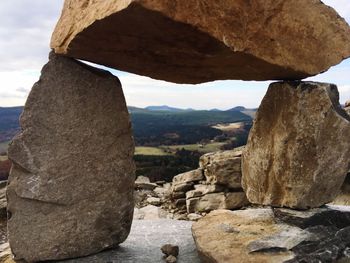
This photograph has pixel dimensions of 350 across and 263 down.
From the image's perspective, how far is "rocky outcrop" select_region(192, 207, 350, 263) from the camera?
734 centimetres

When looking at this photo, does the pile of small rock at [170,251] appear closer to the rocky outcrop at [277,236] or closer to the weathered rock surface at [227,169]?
the rocky outcrop at [277,236]

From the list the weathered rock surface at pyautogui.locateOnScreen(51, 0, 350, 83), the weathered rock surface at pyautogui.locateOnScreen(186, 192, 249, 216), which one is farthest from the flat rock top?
the weathered rock surface at pyautogui.locateOnScreen(186, 192, 249, 216)

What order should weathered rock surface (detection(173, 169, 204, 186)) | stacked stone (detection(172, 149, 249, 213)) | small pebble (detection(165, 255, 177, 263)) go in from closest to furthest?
small pebble (detection(165, 255, 177, 263))
stacked stone (detection(172, 149, 249, 213))
weathered rock surface (detection(173, 169, 204, 186))

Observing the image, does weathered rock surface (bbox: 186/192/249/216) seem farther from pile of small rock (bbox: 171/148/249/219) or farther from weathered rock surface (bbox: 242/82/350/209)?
weathered rock surface (bbox: 242/82/350/209)

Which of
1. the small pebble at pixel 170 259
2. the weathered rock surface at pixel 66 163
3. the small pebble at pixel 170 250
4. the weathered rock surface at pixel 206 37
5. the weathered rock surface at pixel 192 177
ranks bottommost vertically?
the weathered rock surface at pixel 192 177

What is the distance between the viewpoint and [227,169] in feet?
54.6

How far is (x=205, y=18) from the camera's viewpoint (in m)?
5.98

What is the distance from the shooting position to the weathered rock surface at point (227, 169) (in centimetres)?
1656

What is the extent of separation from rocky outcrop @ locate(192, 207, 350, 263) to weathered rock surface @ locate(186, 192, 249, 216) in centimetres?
742

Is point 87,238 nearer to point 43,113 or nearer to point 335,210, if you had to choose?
point 43,113

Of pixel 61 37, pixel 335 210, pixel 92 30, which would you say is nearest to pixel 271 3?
pixel 92 30

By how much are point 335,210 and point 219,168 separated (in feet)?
27.4

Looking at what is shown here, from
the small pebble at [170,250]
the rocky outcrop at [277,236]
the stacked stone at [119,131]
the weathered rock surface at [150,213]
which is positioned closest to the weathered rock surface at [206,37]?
the stacked stone at [119,131]

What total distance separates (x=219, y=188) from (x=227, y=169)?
0.78 metres
